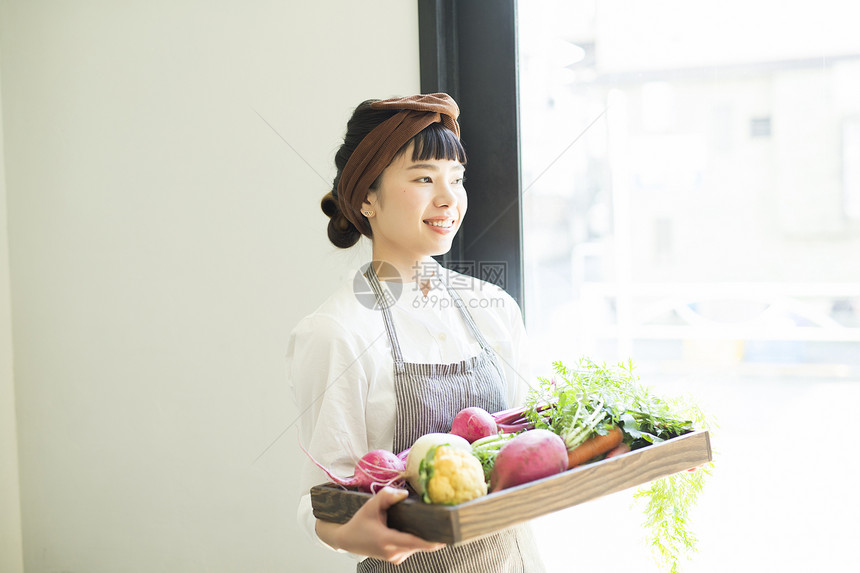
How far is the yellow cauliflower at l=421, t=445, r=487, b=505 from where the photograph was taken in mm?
803

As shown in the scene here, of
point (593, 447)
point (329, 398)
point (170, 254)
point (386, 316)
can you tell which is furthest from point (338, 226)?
point (170, 254)

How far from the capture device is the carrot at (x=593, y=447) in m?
0.96

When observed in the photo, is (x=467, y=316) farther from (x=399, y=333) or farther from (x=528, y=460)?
(x=528, y=460)

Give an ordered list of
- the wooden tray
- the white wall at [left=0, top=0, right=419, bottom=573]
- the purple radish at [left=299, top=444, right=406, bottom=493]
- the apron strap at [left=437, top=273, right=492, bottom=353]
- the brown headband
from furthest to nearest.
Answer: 1. the white wall at [left=0, top=0, right=419, bottom=573]
2. the apron strap at [left=437, top=273, right=492, bottom=353]
3. the brown headband
4. the purple radish at [left=299, top=444, right=406, bottom=493]
5. the wooden tray

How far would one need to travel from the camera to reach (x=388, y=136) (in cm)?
117

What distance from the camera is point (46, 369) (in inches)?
80.3

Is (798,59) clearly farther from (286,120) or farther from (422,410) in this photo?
(286,120)

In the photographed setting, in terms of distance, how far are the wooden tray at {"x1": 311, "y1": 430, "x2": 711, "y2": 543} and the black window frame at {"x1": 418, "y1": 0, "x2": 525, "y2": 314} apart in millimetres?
663

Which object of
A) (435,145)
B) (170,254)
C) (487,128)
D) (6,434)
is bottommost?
(6,434)

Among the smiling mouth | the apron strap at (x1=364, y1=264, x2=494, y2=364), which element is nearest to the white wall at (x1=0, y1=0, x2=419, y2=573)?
the apron strap at (x1=364, y1=264, x2=494, y2=364)

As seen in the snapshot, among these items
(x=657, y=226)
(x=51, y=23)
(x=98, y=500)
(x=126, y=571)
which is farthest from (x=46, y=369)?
(x=657, y=226)

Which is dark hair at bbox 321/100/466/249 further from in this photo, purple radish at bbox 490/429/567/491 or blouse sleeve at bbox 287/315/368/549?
purple radish at bbox 490/429/567/491

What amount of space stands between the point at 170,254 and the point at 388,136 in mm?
947

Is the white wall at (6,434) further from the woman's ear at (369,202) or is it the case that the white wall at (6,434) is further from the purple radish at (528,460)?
the purple radish at (528,460)
